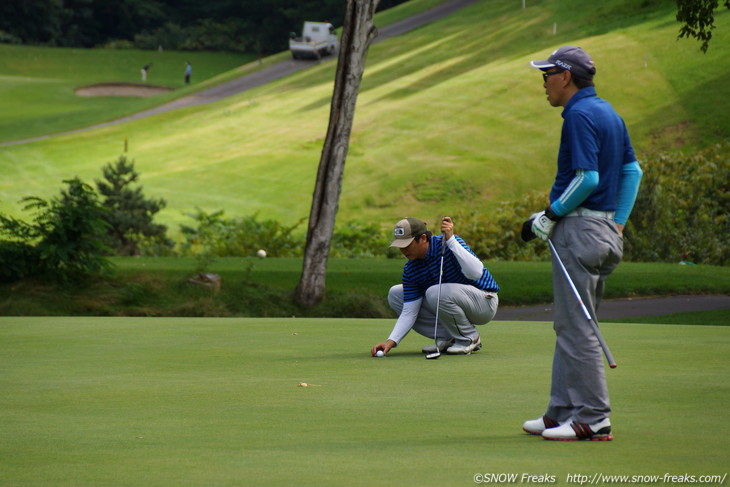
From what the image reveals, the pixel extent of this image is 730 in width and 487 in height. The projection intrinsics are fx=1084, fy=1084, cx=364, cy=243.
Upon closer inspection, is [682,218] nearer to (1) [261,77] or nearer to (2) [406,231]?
(2) [406,231]

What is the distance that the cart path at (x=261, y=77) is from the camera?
65.2 m

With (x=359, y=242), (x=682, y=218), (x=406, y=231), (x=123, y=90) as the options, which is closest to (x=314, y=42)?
(x=123, y=90)

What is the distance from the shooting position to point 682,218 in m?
29.4

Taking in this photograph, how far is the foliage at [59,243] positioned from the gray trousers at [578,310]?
15484 millimetres

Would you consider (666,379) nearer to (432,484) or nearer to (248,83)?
(432,484)

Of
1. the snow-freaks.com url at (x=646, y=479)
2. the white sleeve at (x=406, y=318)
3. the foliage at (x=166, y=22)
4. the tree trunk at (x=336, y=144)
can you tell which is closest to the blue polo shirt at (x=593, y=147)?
the snow-freaks.com url at (x=646, y=479)

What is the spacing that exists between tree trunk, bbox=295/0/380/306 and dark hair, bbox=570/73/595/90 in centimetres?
1460

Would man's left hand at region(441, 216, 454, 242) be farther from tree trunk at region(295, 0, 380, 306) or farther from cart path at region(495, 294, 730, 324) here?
tree trunk at region(295, 0, 380, 306)

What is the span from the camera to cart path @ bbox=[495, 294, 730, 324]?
1961cm

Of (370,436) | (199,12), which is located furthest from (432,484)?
(199,12)

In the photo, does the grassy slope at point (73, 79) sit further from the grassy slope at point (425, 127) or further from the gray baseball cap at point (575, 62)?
the gray baseball cap at point (575, 62)

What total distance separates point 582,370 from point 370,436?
4.09 ft

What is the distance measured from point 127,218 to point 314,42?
143 ft

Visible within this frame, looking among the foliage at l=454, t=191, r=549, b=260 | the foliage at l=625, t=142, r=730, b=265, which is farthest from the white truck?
the foliage at l=625, t=142, r=730, b=265
